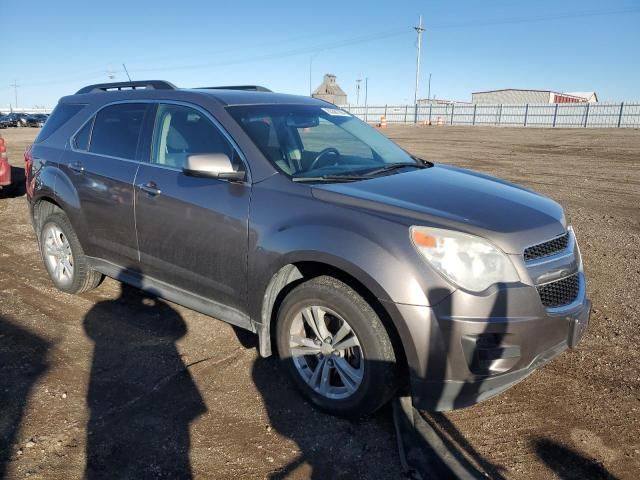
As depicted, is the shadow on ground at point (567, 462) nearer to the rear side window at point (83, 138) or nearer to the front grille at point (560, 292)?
the front grille at point (560, 292)

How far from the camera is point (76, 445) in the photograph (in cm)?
273

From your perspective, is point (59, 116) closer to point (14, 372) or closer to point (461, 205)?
point (14, 372)

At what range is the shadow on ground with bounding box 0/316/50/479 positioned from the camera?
282 cm

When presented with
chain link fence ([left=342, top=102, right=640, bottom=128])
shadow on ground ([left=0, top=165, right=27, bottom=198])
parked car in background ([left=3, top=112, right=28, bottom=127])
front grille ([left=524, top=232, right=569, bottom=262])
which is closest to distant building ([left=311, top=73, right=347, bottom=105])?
chain link fence ([left=342, top=102, right=640, bottom=128])

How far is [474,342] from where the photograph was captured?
2.46 metres

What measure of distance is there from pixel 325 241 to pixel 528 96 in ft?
264

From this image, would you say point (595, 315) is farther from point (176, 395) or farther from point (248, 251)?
point (176, 395)

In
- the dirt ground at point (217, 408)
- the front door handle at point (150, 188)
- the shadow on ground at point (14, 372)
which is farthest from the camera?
the front door handle at point (150, 188)

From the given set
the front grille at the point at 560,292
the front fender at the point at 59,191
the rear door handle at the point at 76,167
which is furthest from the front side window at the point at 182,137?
the front grille at the point at 560,292

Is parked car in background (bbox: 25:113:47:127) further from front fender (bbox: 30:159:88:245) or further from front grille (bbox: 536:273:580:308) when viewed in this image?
front grille (bbox: 536:273:580:308)

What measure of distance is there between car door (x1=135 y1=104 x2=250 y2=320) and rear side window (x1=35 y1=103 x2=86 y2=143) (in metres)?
1.35

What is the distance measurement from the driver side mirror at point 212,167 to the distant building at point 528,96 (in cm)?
7655

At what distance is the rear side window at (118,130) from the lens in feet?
13.2


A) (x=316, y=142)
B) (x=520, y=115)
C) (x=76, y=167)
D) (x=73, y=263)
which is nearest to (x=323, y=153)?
(x=316, y=142)
